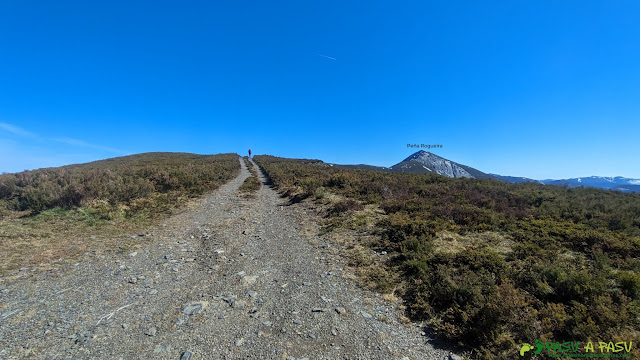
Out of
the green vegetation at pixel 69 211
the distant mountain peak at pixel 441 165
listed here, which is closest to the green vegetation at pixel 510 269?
the green vegetation at pixel 69 211

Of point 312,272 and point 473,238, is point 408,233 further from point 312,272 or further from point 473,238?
point 312,272

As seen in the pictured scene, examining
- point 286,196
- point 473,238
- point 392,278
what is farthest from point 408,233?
point 286,196

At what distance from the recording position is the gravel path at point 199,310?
14.0ft

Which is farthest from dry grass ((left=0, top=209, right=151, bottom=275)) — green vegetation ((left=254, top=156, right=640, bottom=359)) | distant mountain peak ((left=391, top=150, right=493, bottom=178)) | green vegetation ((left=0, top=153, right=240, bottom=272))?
distant mountain peak ((left=391, top=150, right=493, bottom=178))

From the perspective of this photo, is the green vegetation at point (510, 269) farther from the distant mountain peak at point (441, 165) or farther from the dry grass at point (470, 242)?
the distant mountain peak at point (441, 165)

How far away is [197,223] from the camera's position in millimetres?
12492

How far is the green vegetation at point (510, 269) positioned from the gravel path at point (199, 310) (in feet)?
3.40

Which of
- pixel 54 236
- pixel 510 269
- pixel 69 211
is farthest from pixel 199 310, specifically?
pixel 69 211

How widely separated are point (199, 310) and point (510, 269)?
8221 millimetres

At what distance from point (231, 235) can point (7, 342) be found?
689 centimetres

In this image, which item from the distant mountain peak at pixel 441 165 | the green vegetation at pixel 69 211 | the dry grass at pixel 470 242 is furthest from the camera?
the distant mountain peak at pixel 441 165

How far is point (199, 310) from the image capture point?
5.37 meters

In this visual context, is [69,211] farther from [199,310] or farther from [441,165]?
[441,165]

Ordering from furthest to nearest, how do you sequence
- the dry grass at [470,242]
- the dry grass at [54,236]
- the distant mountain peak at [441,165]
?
the distant mountain peak at [441,165]
the dry grass at [470,242]
the dry grass at [54,236]
